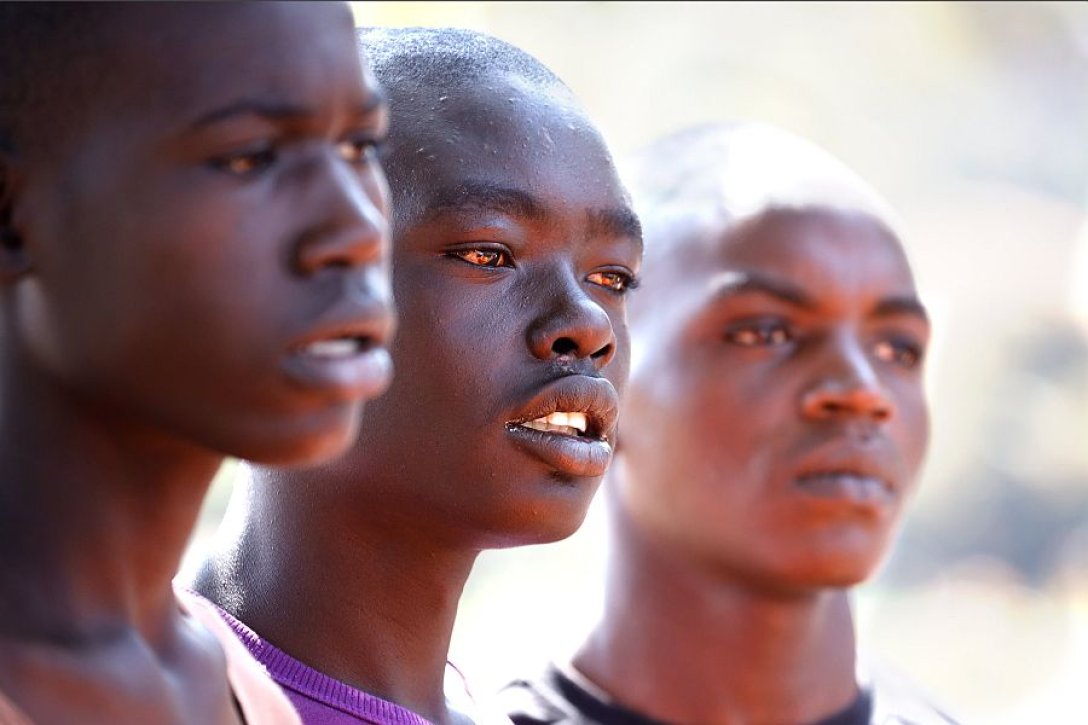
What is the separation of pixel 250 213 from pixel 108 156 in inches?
3.8

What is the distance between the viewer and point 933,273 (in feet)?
17.9

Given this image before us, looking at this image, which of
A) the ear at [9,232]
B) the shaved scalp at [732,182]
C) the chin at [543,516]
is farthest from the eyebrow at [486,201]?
the shaved scalp at [732,182]

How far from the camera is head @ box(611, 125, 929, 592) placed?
2.10 m

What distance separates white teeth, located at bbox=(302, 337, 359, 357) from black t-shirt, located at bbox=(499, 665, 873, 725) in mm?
1156

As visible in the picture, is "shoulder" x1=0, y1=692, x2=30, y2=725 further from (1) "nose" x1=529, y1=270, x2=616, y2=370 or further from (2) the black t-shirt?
(2) the black t-shirt

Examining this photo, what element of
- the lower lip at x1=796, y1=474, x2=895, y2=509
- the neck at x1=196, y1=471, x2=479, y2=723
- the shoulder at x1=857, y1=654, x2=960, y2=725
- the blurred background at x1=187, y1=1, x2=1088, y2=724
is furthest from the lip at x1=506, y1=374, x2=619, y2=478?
the blurred background at x1=187, y1=1, x2=1088, y2=724

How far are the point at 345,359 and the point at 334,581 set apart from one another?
49cm

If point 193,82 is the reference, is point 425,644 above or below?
below

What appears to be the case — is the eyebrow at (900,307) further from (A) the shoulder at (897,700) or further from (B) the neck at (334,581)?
(B) the neck at (334,581)

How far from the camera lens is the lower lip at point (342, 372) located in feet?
3.39

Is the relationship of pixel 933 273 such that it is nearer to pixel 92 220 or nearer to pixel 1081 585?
pixel 1081 585

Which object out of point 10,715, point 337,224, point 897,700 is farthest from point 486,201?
point 897,700

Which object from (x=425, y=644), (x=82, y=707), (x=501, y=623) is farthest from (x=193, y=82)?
(x=501, y=623)

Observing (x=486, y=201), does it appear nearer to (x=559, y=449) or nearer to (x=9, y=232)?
(x=559, y=449)
